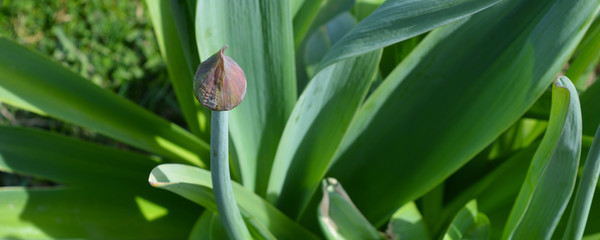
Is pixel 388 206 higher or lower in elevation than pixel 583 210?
lower

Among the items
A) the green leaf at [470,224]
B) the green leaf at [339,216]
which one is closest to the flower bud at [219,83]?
the green leaf at [339,216]

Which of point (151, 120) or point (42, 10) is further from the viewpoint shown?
point (42, 10)

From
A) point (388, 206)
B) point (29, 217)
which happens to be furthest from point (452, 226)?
point (29, 217)

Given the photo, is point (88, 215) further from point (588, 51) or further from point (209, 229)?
point (588, 51)

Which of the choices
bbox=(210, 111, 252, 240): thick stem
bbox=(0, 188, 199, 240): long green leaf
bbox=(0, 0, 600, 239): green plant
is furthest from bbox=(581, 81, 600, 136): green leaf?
bbox=(0, 188, 199, 240): long green leaf

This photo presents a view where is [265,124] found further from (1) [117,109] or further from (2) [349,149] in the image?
(1) [117,109]

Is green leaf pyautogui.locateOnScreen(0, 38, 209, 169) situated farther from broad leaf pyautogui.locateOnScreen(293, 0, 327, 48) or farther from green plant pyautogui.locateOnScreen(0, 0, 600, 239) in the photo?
broad leaf pyautogui.locateOnScreen(293, 0, 327, 48)
